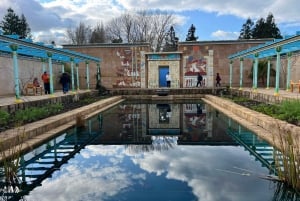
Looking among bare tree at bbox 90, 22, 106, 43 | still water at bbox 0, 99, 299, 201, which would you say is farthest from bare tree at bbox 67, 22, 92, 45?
still water at bbox 0, 99, 299, 201

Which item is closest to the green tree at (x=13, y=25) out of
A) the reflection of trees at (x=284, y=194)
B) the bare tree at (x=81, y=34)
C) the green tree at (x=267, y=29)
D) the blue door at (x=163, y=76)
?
the bare tree at (x=81, y=34)

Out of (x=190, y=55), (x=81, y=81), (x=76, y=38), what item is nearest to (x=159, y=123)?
(x=190, y=55)

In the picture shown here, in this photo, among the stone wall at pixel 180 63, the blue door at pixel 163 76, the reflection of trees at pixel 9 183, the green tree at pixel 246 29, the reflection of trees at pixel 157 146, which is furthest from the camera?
the green tree at pixel 246 29

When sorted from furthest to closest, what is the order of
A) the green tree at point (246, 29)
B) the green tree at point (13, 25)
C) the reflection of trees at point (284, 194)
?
the green tree at point (246, 29), the green tree at point (13, 25), the reflection of trees at point (284, 194)

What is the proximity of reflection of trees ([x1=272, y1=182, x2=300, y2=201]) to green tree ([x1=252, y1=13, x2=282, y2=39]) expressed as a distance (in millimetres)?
39504

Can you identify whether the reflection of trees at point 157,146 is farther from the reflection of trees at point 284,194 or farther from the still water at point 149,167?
the reflection of trees at point 284,194

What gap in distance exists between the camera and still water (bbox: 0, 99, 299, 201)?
3.40 metres

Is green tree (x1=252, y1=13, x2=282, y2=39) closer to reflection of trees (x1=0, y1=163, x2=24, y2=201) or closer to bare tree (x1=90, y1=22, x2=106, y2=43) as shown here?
bare tree (x1=90, y1=22, x2=106, y2=43)

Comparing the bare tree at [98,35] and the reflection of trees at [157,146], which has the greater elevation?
the bare tree at [98,35]

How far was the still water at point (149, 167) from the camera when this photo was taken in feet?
11.1

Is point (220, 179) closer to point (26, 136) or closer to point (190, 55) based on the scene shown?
point (26, 136)

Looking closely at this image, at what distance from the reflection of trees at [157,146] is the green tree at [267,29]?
37.1 metres

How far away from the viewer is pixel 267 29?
128 ft

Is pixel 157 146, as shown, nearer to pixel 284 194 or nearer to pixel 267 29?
pixel 284 194
